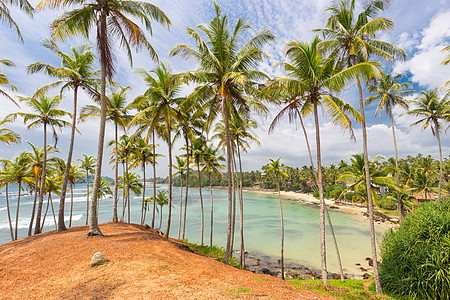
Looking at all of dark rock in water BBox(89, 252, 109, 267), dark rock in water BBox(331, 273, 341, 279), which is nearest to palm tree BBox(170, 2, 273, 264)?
dark rock in water BBox(89, 252, 109, 267)

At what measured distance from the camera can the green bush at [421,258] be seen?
326 inches

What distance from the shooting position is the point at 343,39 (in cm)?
1034

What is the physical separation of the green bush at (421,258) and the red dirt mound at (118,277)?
7509mm

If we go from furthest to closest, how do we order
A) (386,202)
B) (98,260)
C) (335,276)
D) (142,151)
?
(386,202)
(142,151)
(335,276)
(98,260)

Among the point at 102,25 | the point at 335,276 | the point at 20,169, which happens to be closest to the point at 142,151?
the point at 20,169

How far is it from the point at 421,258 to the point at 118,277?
1298cm

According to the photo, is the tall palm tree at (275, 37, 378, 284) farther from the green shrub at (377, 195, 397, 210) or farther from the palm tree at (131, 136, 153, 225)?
the green shrub at (377, 195, 397, 210)

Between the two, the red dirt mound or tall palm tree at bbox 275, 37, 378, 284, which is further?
tall palm tree at bbox 275, 37, 378, 284

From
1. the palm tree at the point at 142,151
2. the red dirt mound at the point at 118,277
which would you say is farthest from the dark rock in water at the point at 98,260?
the palm tree at the point at 142,151

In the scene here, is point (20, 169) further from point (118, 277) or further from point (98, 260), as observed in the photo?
point (118, 277)

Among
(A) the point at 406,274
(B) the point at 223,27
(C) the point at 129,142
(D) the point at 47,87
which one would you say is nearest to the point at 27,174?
(C) the point at 129,142

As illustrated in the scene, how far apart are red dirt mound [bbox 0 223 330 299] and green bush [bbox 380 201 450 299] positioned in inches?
296

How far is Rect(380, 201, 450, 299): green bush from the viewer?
8.28 meters

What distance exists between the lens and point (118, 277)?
5.21 meters
